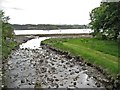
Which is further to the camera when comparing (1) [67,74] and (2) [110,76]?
(1) [67,74]

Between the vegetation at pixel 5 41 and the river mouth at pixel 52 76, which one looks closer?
the river mouth at pixel 52 76

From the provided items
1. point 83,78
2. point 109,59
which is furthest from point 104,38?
point 83,78

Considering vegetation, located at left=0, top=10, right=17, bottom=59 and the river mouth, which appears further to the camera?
vegetation, located at left=0, top=10, right=17, bottom=59

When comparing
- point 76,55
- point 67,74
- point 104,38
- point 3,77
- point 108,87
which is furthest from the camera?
point 104,38

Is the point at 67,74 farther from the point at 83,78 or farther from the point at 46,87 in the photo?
the point at 46,87

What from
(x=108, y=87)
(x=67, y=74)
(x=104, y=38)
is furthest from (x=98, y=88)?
(x=104, y=38)

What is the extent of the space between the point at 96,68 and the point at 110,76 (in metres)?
6.24

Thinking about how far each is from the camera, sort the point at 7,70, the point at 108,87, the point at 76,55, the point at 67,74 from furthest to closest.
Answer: the point at 76,55, the point at 7,70, the point at 67,74, the point at 108,87

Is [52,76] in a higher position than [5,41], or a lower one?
lower

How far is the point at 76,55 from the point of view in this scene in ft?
148

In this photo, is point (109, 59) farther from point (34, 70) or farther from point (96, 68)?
point (34, 70)

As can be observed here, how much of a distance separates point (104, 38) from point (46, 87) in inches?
1675

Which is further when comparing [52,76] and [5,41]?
[5,41]

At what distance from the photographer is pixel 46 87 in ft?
88.0
